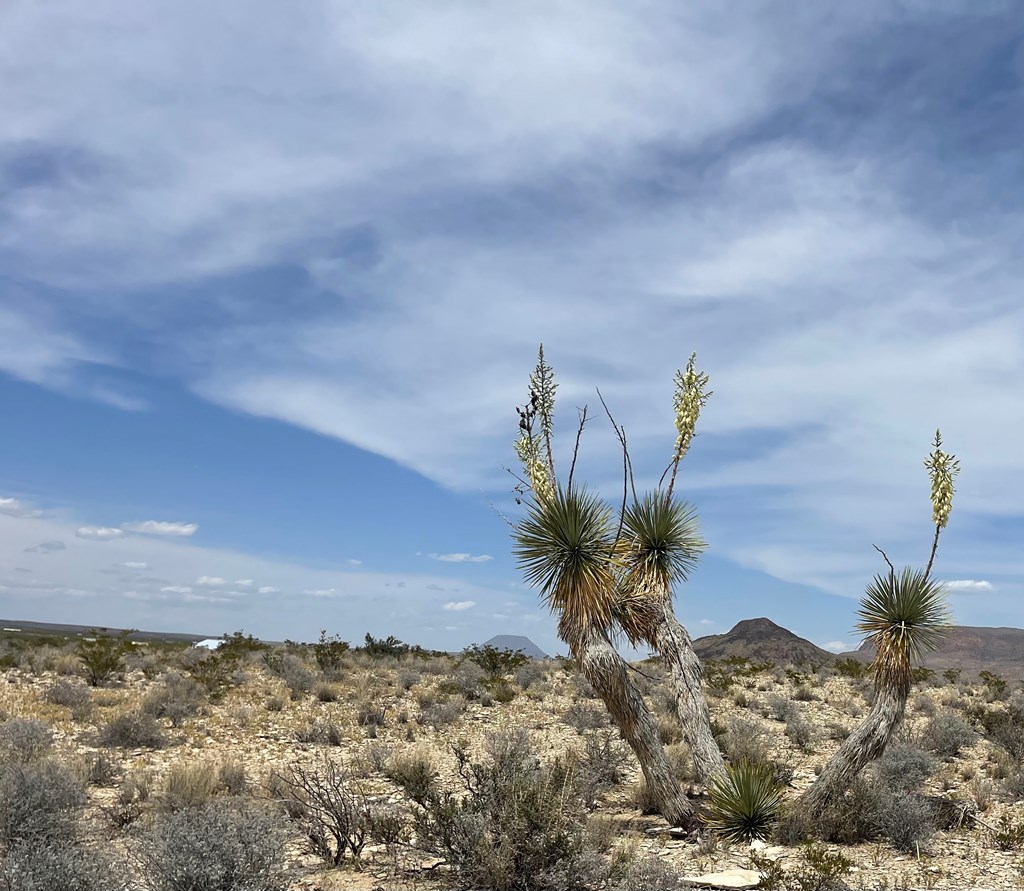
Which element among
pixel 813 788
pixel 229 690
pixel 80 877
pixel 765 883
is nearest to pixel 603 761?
pixel 813 788

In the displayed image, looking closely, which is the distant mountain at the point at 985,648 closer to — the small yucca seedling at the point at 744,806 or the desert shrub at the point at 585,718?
the desert shrub at the point at 585,718

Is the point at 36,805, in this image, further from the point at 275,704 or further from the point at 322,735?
the point at 275,704

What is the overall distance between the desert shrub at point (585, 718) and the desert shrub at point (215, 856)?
36.1 feet

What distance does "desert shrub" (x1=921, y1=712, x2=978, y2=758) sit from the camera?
1534 centimetres

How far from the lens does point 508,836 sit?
24.1 ft

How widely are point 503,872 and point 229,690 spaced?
1430 centimetres

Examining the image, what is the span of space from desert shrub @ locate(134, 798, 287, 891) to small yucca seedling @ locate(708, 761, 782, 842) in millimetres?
5447

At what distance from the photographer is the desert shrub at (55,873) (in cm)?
577

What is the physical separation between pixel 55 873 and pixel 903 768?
11.1 metres

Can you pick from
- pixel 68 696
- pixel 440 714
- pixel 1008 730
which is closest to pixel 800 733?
pixel 1008 730

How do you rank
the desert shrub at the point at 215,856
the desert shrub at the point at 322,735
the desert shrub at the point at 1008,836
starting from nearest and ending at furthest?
the desert shrub at the point at 215,856 < the desert shrub at the point at 1008,836 < the desert shrub at the point at 322,735

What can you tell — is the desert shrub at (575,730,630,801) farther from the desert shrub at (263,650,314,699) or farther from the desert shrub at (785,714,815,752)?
the desert shrub at (263,650,314,699)

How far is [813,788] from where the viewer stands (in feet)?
33.4

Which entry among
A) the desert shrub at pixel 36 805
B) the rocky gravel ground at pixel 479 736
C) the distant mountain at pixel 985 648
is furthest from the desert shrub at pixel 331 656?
the distant mountain at pixel 985 648
